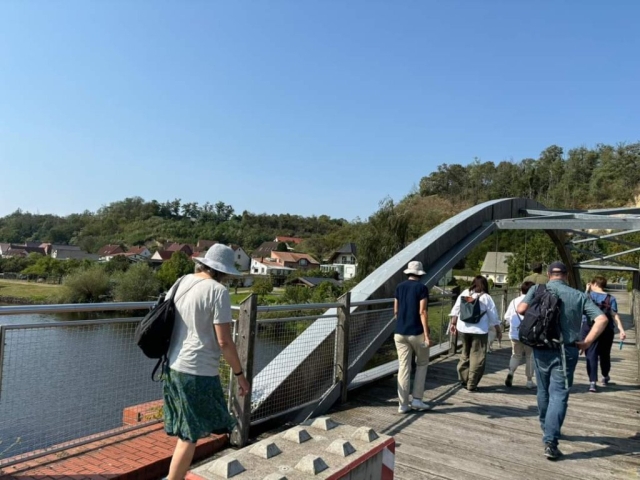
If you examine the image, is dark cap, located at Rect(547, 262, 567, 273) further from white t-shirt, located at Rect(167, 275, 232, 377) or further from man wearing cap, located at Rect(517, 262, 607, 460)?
white t-shirt, located at Rect(167, 275, 232, 377)

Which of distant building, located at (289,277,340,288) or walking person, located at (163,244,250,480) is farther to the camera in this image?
distant building, located at (289,277,340,288)

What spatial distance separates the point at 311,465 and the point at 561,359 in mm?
2809

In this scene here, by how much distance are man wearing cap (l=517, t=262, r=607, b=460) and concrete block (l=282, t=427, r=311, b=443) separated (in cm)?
247

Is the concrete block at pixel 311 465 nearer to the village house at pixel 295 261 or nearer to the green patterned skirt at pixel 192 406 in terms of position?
the green patterned skirt at pixel 192 406

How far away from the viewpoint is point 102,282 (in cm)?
4356

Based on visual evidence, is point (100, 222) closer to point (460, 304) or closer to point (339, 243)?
point (339, 243)

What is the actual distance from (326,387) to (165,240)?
376ft

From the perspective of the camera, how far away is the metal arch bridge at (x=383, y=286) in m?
4.73

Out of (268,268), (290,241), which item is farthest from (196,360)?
(290,241)

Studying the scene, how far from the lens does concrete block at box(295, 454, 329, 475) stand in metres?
2.23

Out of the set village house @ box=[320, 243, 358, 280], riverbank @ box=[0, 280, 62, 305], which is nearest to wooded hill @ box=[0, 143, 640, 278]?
village house @ box=[320, 243, 358, 280]

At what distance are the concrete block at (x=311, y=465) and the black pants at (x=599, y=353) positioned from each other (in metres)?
5.62

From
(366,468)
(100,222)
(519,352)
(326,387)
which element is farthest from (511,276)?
(100,222)

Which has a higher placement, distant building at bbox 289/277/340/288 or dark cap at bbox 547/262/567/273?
dark cap at bbox 547/262/567/273
